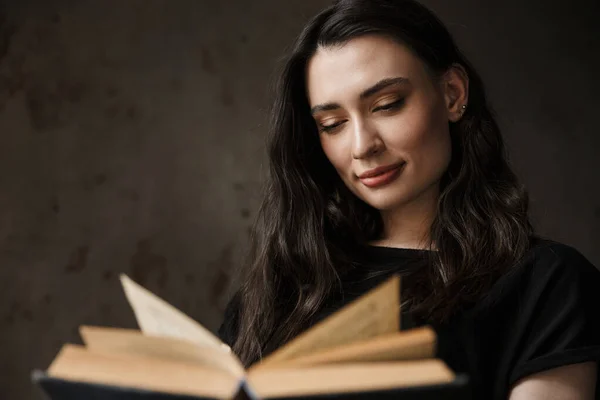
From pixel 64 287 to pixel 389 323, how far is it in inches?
54.6

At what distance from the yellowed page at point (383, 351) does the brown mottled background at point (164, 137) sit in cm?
132

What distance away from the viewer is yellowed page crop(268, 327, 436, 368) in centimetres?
66

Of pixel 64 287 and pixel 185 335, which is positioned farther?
pixel 64 287

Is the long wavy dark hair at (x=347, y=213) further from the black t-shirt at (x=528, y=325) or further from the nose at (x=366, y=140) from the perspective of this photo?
the nose at (x=366, y=140)

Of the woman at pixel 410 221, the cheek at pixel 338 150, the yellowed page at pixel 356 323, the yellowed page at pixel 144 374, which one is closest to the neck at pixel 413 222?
the woman at pixel 410 221

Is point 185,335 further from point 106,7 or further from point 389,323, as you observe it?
point 106,7

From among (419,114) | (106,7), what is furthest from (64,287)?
(419,114)

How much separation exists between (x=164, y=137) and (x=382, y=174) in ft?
3.13

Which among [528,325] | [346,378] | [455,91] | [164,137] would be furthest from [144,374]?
[164,137]

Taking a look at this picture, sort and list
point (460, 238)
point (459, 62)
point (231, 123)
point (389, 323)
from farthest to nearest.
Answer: point (231, 123) → point (459, 62) → point (460, 238) → point (389, 323)

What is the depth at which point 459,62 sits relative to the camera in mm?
1320

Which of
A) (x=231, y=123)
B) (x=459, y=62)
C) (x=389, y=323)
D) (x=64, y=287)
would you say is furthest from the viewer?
(x=231, y=123)

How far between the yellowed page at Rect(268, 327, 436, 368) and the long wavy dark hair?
40 centimetres

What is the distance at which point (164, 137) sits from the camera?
200 cm
